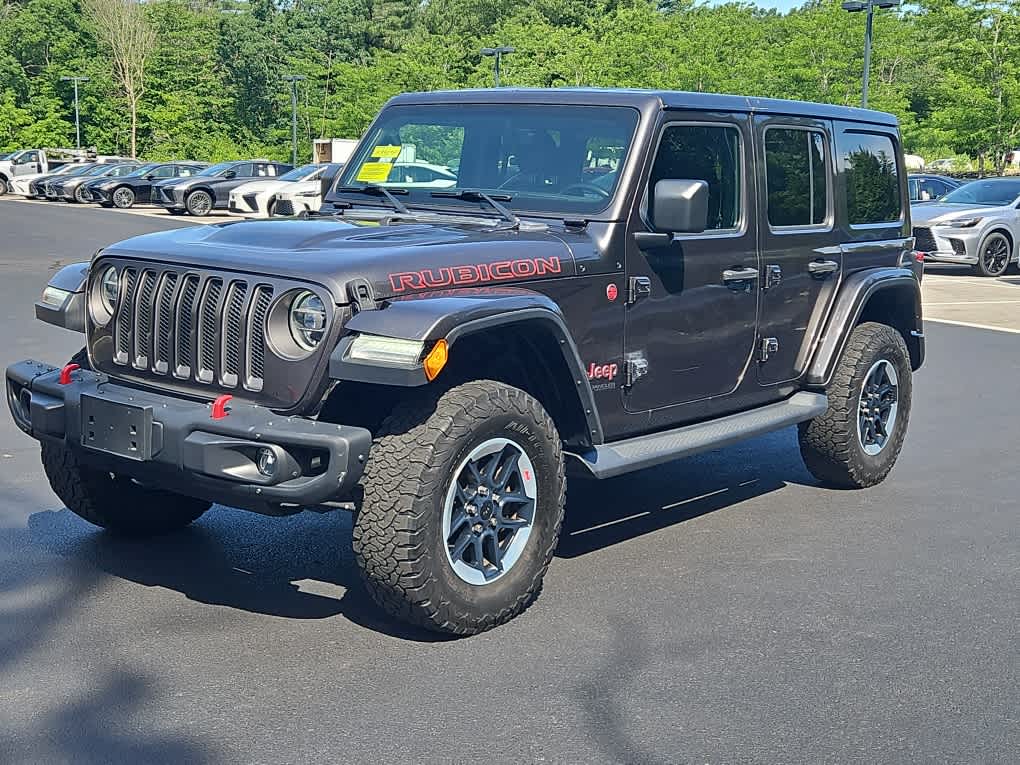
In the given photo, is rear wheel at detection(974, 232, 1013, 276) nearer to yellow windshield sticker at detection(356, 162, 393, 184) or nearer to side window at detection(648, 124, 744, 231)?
side window at detection(648, 124, 744, 231)

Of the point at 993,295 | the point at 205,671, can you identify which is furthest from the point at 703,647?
the point at 993,295

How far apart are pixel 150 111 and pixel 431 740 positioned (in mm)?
72257

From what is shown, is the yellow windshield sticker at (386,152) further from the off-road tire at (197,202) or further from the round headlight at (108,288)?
the off-road tire at (197,202)

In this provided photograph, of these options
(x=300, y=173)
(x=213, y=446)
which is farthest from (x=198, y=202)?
(x=213, y=446)

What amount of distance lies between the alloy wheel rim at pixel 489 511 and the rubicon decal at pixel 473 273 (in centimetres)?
60

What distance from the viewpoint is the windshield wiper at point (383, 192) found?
5555mm

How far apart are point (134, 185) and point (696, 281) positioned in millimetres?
35740

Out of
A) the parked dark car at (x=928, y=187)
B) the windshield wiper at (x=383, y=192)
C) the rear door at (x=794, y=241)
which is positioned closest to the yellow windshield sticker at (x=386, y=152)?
the windshield wiper at (x=383, y=192)

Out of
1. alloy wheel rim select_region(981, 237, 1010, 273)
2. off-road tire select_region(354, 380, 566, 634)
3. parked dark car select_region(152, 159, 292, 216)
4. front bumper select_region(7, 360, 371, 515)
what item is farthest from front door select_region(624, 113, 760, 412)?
parked dark car select_region(152, 159, 292, 216)

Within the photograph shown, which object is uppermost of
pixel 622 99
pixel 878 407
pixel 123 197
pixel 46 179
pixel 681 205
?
pixel 622 99

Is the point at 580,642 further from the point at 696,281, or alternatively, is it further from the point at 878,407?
the point at 878,407

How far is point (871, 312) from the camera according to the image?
699 centimetres

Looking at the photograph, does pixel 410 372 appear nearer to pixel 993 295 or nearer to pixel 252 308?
pixel 252 308

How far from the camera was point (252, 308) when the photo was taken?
14.2ft
